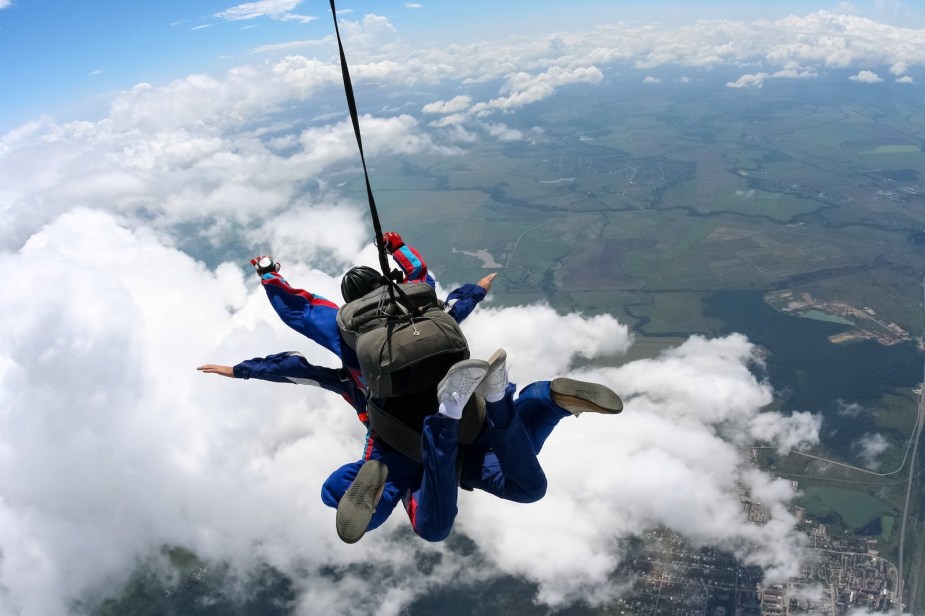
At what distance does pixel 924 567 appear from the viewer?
35.5 meters

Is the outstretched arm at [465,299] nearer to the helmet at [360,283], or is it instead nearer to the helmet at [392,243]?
the helmet at [392,243]

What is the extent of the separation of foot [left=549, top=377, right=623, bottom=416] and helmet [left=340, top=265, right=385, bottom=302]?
148cm

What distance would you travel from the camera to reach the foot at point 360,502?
2.86 m

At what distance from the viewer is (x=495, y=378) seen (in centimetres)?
278

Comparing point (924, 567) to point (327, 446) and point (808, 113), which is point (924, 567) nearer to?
point (327, 446)

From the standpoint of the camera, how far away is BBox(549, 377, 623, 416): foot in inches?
120

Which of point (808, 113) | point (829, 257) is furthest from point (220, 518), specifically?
point (808, 113)

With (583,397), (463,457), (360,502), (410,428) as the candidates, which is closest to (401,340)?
(410,428)

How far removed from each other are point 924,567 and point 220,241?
144222mm

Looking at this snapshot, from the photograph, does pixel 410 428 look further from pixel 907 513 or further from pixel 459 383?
pixel 907 513

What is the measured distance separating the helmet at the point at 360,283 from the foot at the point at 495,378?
1221 mm

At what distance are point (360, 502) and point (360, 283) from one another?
1.50 metres

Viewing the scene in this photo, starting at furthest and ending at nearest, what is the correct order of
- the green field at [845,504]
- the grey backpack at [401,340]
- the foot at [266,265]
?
the green field at [845,504]
the foot at [266,265]
the grey backpack at [401,340]

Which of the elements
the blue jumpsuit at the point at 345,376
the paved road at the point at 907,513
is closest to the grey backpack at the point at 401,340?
the blue jumpsuit at the point at 345,376
